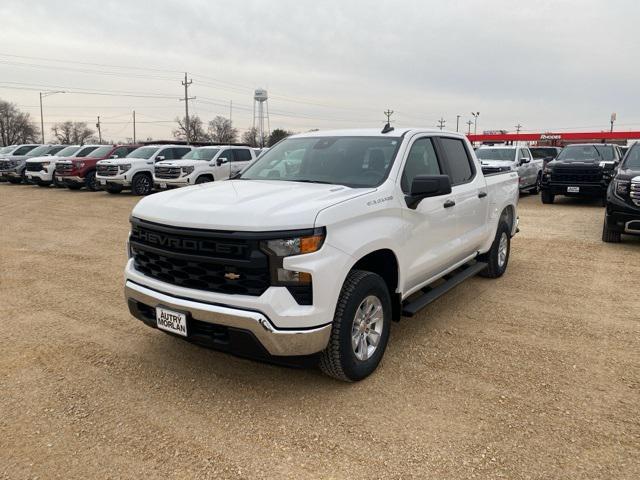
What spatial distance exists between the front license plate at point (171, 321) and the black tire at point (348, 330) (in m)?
0.93

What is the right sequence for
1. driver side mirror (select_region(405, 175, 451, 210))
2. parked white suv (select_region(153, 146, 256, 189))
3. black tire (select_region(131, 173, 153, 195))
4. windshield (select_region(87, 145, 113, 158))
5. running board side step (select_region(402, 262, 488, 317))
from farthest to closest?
windshield (select_region(87, 145, 113, 158)) < black tire (select_region(131, 173, 153, 195)) < parked white suv (select_region(153, 146, 256, 189)) < running board side step (select_region(402, 262, 488, 317)) < driver side mirror (select_region(405, 175, 451, 210))

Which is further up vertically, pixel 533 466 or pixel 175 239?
pixel 175 239

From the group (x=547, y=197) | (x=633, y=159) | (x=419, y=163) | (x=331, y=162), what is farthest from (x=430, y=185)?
(x=547, y=197)

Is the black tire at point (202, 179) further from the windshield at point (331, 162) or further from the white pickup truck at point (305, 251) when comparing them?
the white pickup truck at point (305, 251)

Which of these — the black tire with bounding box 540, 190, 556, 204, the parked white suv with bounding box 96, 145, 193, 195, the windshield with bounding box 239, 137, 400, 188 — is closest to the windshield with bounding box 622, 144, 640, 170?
the black tire with bounding box 540, 190, 556, 204

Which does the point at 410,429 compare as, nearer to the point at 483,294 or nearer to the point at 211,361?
the point at 211,361

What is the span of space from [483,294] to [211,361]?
131 inches

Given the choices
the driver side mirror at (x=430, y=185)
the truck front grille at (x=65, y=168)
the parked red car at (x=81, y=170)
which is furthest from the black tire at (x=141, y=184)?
the driver side mirror at (x=430, y=185)

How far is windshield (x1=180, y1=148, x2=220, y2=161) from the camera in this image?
57.1 feet

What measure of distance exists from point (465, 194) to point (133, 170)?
14668mm

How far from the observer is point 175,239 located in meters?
3.27

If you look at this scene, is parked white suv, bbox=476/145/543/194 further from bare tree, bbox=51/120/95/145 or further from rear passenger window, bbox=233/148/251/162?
bare tree, bbox=51/120/95/145

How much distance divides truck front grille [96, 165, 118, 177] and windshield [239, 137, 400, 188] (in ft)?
45.8

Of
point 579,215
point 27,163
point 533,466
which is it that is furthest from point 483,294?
point 27,163
